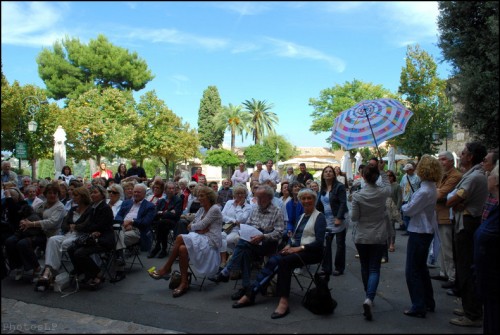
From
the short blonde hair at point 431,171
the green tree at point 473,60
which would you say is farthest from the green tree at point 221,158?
the short blonde hair at point 431,171

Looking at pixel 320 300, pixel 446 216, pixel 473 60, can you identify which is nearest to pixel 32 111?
pixel 473 60

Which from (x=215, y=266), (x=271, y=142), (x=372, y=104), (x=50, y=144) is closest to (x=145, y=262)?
(x=215, y=266)

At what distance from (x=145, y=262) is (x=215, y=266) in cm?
239

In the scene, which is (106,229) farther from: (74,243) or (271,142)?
(271,142)

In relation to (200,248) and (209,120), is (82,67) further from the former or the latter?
(200,248)

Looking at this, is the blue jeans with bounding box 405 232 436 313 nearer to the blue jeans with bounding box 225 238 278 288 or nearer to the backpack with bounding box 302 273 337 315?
the backpack with bounding box 302 273 337 315

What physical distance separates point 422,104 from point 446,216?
28.3 m

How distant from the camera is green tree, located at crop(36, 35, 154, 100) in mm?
43250

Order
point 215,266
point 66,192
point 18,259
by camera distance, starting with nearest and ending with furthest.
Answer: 1. point 215,266
2. point 18,259
3. point 66,192

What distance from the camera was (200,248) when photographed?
19.1ft

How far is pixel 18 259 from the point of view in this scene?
6.37m

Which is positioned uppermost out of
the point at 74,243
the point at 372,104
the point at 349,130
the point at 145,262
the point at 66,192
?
the point at 372,104

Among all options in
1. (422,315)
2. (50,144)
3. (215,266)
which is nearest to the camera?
(422,315)

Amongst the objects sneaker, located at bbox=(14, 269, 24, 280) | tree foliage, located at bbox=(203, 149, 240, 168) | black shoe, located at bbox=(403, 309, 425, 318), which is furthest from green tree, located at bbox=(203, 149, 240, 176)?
black shoe, located at bbox=(403, 309, 425, 318)
